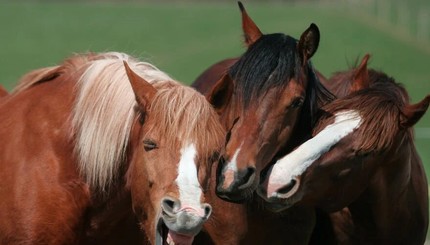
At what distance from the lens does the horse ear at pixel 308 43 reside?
5.60m

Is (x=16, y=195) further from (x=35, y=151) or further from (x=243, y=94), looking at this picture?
(x=243, y=94)

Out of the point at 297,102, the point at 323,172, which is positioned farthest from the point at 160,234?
the point at 297,102

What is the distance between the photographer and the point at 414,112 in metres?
5.43

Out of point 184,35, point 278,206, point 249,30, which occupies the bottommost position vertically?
point 184,35

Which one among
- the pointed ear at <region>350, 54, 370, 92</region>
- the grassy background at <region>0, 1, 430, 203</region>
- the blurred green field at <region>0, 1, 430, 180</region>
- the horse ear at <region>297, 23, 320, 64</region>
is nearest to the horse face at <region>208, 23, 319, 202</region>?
the horse ear at <region>297, 23, 320, 64</region>

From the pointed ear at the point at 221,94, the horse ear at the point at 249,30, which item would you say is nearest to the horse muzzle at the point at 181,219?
the pointed ear at the point at 221,94

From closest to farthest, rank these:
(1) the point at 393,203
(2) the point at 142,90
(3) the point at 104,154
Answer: (2) the point at 142,90, (3) the point at 104,154, (1) the point at 393,203

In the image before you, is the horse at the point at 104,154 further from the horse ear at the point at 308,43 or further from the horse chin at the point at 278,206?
the horse ear at the point at 308,43

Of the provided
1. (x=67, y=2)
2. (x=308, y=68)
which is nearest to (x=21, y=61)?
(x=67, y=2)

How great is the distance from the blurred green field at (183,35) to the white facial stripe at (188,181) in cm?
1328

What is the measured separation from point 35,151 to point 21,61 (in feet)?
60.3

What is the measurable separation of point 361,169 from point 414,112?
40 cm

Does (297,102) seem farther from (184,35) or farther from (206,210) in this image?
(184,35)

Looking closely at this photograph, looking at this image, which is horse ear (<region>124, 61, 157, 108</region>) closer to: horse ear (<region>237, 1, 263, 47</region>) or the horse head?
the horse head
